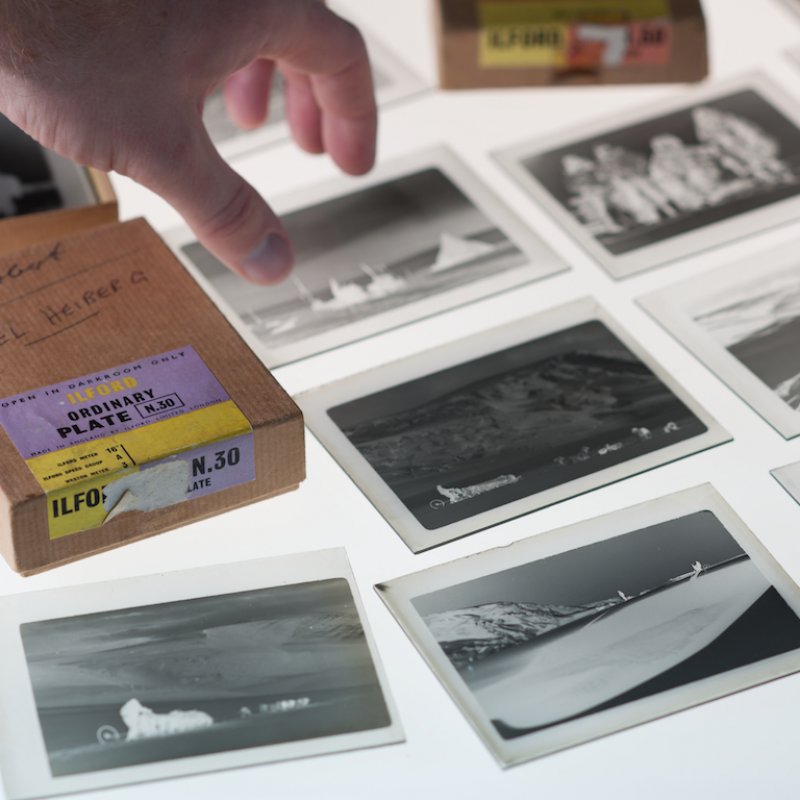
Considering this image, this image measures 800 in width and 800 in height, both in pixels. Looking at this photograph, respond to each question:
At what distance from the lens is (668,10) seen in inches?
62.3

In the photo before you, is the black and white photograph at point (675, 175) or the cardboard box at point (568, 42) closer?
the black and white photograph at point (675, 175)

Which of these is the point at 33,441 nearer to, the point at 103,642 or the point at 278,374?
the point at 103,642

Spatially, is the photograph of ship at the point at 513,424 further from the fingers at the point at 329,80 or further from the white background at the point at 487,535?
the fingers at the point at 329,80

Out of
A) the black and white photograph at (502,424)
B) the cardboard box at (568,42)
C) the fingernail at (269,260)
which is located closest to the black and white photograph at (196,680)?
the black and white photograph at (502,424)

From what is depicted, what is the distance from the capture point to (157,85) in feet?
3.79

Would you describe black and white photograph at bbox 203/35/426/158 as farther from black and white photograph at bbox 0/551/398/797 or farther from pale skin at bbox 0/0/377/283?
black and white photograph at bbox 0/551/398/797

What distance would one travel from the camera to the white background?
0.98 meters

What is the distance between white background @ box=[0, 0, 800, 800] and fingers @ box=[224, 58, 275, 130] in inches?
1.8

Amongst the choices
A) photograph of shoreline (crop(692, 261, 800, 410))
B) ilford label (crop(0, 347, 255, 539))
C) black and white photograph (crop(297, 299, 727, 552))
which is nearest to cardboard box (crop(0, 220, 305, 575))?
ilford label (crop(0, 347, 255, 539))

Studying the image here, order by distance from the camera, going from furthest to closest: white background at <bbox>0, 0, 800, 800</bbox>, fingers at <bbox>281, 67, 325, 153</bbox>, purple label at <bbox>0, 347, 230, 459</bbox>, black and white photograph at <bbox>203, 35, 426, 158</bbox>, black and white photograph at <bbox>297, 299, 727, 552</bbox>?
black and white photograph at <bbox>203, 35, 426, 158</bbox> < fingers at <bbox>281, 67, 325, 153</bbox> < black and white photograph at <bbox>297, 299, 727, 552</bbox> < purple label at <bbox>0, 347, 230, 459</bbox> < white background at <bbox>0, 0, 800, 800</bbox>

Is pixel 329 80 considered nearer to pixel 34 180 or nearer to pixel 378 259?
pixel 378 259

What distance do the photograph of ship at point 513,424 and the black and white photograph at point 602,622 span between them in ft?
0.21

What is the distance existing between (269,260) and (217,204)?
10cm

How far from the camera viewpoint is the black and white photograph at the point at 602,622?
1025 millimetres
